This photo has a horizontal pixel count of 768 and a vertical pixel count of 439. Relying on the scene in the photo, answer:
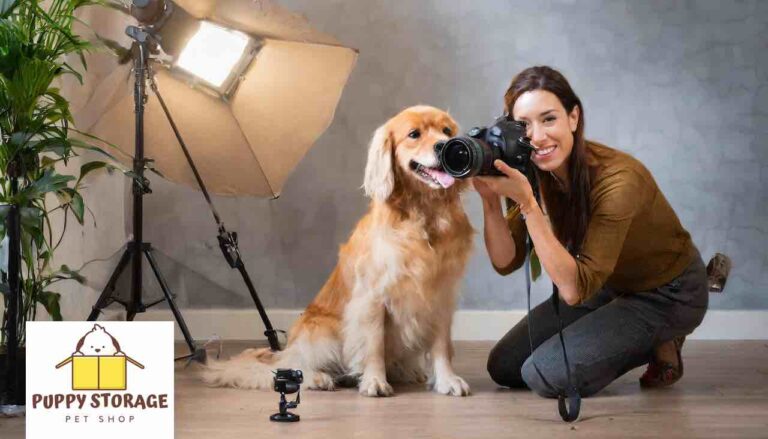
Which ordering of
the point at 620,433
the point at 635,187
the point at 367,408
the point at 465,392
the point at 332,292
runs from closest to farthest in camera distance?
the point at 620,433 < the point at 635,187 < the point at 367,408 < the point at 465,392 < the point at 332,292

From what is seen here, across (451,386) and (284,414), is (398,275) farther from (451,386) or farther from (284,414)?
(284,414)

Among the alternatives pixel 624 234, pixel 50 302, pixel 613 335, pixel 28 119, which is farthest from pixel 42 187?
pixel 613 335

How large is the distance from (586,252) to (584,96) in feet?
5.47

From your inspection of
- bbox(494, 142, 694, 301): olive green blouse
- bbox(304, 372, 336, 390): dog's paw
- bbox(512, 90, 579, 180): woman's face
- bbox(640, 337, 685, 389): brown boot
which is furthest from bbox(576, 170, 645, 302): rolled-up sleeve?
bbox(304, 372, 336, 390): dog's paw

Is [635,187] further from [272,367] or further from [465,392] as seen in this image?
[272,367]

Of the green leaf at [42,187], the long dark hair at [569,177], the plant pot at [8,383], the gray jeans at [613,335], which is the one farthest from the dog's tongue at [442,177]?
the plant pot at [8,383]

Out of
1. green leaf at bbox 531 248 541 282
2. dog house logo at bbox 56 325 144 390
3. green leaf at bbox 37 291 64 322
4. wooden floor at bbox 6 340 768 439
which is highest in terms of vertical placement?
green leaf at bbox 531 248 541 282

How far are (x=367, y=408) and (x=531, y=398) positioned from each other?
0.47 metres

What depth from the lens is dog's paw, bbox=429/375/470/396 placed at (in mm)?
2709

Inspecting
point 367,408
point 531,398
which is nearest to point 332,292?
point 367,408

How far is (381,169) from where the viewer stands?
8.98 ft

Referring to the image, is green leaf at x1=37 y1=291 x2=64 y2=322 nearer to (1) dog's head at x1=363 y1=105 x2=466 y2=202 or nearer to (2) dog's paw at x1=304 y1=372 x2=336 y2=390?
(2) dog's paw at x1=304 y1=372 x2=336 y2=390

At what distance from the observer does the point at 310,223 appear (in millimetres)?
3971

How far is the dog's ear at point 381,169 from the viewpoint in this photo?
107 inches
